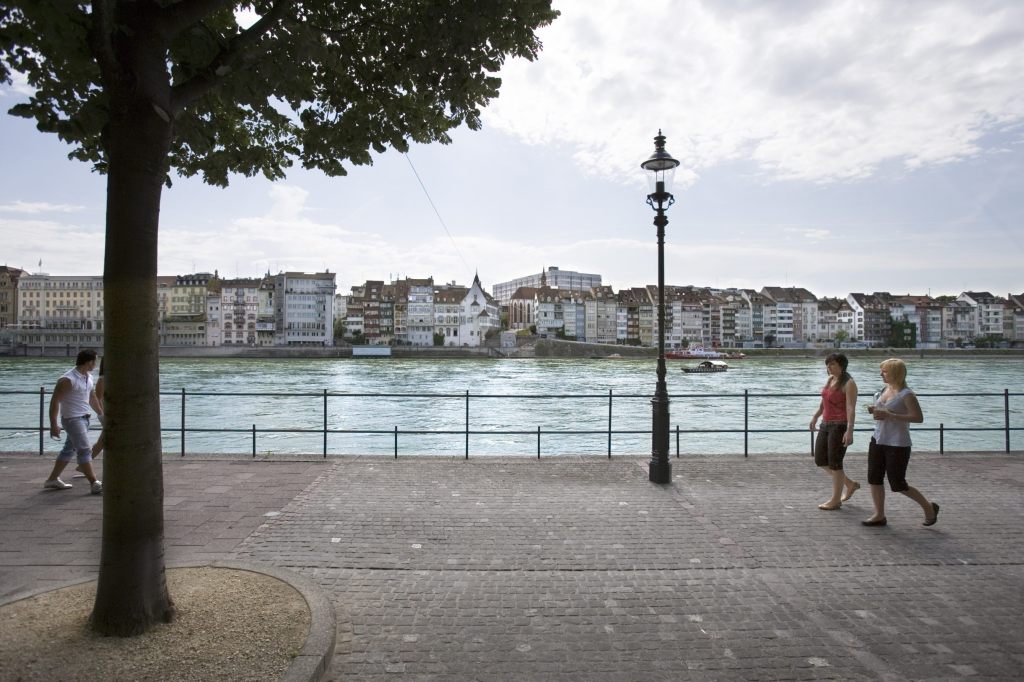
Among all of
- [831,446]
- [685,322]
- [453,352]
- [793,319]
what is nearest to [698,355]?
[453,352]

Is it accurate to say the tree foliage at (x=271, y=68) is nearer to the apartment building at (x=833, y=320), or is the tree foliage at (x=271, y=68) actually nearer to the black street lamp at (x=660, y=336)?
the black street lamp at (x=660, y=336)

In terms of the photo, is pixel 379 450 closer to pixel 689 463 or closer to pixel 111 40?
pixel 689 463

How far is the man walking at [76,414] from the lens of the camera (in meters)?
6.46

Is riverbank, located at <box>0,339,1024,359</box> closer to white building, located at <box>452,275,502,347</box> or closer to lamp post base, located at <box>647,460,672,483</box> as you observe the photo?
white building, located at <box>452,275,502,347</box>

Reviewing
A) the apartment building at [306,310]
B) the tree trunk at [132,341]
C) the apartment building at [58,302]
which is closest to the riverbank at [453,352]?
the apartment building at [306,310]

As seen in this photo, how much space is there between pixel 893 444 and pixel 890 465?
195mm

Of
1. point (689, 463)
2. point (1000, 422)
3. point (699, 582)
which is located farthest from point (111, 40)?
point (1000, 422)

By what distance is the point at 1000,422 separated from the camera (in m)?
28.6

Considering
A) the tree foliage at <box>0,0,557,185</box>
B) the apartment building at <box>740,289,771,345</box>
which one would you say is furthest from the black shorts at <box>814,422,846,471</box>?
the apartment building at <box>740,289,771,345</box>

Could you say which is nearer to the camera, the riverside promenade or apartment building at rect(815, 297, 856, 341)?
the riverside promenade

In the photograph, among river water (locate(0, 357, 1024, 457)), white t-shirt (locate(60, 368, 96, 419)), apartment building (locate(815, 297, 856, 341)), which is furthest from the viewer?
apartment building (locate(815, 297, 856, 341))

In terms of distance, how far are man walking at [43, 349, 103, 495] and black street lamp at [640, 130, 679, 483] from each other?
20.1 feet

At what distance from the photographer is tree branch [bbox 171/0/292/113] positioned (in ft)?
11.6

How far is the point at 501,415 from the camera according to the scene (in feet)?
102
